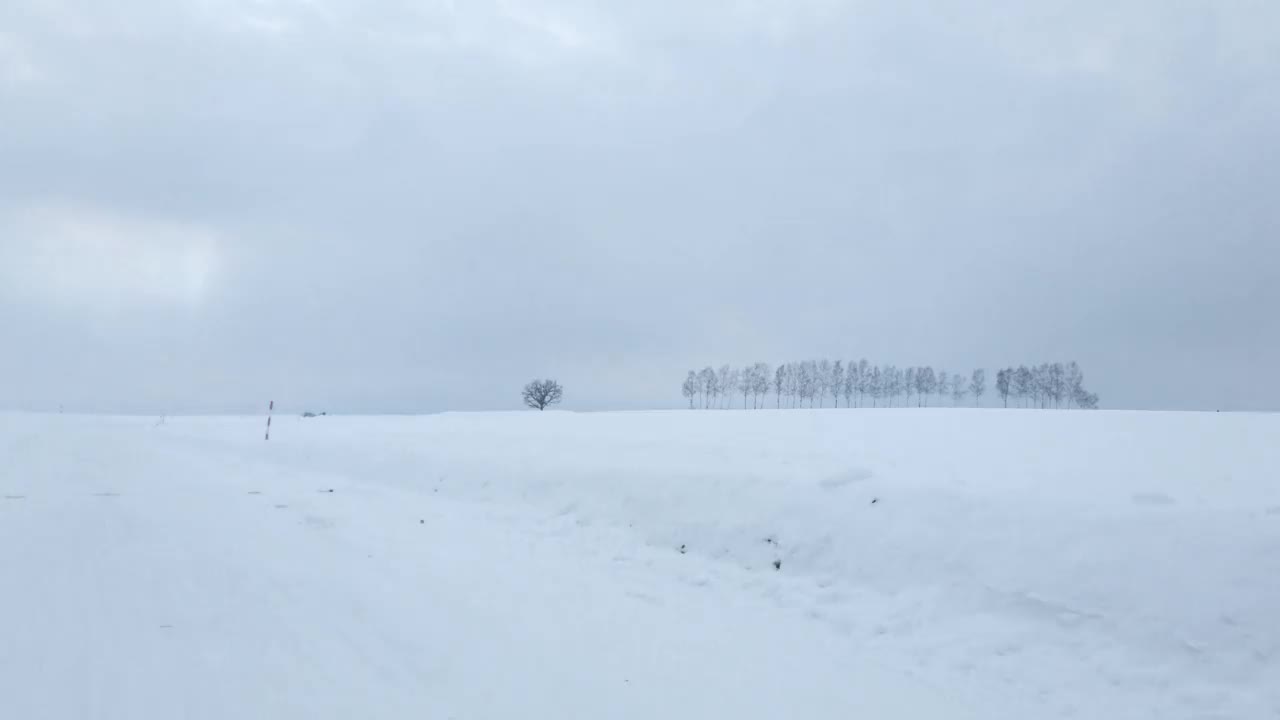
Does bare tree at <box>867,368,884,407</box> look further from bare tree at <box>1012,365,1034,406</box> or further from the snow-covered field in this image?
the snow-covered field

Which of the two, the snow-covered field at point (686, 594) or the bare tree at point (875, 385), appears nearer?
the snow-covered field at point (686, 594)

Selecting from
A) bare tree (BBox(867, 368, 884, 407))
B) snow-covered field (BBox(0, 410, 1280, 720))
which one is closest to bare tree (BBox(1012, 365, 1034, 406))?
bare tree (BBox(867, 368, 884, 407))

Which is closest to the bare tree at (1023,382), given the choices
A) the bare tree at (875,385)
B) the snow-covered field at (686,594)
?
the bare tree at (875,385)

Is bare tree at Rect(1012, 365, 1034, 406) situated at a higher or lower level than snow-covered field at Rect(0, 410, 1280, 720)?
higher

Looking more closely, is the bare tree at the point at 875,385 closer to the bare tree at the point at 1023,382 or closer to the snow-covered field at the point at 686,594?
the bare tree at the point at 1023,382

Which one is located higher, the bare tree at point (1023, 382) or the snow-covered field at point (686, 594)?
the bare tree at point (1023, 382)

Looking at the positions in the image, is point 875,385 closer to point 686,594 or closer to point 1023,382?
point 1023,382

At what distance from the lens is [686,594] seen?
9562 mm

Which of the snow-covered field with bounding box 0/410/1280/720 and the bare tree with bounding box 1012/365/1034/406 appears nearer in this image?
the snow-covered field with bounding box 0/410/1280/720

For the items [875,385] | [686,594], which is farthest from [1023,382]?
[686,594]

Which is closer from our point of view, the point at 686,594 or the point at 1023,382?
the point at 686,594

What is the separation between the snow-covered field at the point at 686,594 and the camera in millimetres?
5789

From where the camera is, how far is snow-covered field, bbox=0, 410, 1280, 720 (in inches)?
228

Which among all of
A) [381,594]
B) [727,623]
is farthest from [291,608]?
[727,623]
